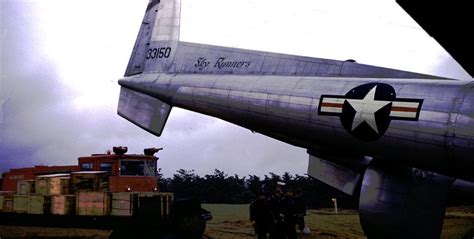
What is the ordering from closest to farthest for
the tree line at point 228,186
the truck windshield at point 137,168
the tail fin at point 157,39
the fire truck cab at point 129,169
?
1. the tail fin at point 157,39
2. the fire truck cab at point 129,169
3. the truck windshield at point 137,168
4. the tree line at point 228,186

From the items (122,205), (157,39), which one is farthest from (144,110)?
(122,205)

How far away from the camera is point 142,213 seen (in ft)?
39.9

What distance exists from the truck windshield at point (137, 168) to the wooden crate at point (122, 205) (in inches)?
59.9

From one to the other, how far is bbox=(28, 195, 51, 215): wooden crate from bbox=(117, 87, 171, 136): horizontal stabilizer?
2955mm

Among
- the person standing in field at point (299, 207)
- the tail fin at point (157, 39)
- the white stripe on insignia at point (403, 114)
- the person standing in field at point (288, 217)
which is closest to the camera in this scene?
the white stripe on insignia at point (403, 114)

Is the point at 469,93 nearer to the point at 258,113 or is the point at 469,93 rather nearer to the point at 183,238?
the point at 258,113

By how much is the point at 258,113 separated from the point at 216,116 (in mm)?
1439

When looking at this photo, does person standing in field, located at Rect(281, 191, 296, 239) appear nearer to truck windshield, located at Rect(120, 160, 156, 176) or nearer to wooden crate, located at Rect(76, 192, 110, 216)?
truck windshield, located at Rect(120, 160, 156, 176)

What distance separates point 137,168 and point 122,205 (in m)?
1.98

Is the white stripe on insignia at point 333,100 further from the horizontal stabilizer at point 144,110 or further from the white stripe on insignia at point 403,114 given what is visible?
the horizontal stabilizer at point 144,110

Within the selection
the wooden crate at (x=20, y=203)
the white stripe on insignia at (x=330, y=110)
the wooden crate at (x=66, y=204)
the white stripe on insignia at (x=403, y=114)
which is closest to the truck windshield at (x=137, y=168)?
the wooden crate at (x=66, y=204)

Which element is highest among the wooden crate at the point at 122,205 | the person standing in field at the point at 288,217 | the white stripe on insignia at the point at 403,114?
the white stripe on insignia at the point at 403,114

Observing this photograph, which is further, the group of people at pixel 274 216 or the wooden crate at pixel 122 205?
the wooden crate at pixel 122 205

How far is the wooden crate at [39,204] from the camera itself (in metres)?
13.3
